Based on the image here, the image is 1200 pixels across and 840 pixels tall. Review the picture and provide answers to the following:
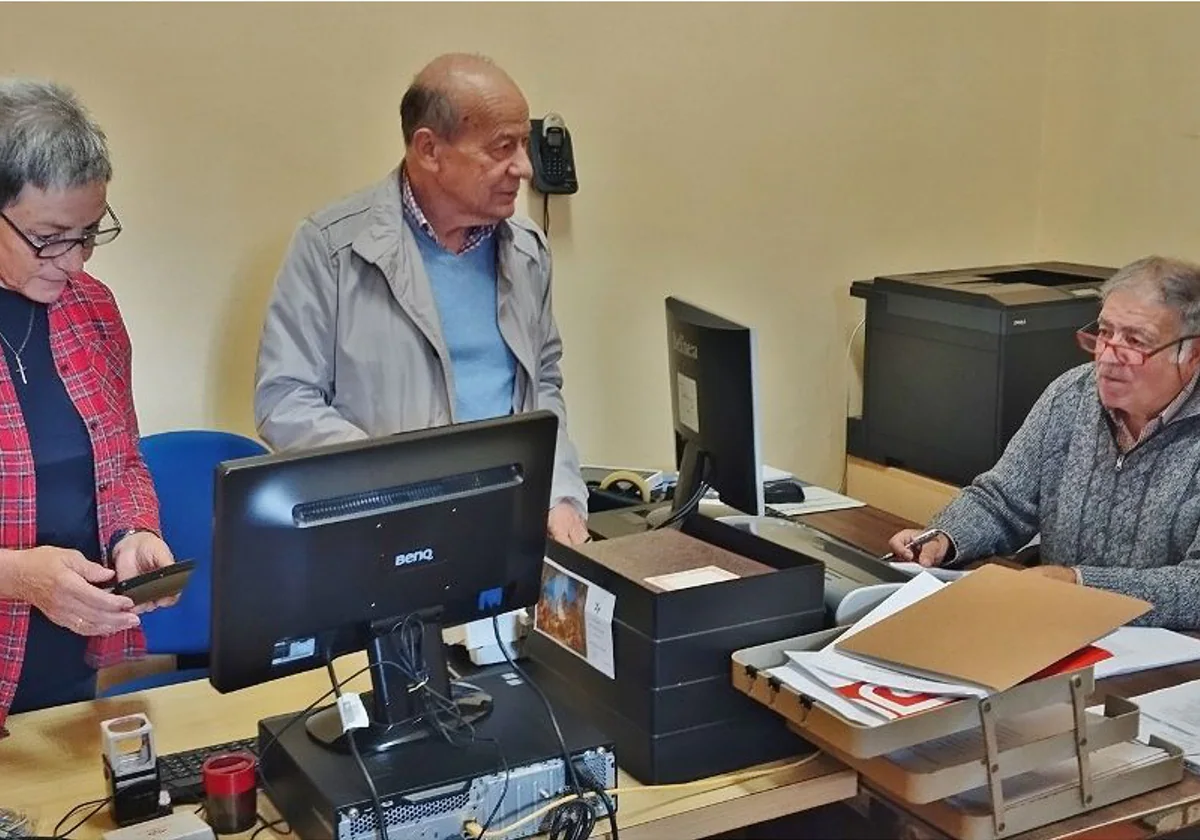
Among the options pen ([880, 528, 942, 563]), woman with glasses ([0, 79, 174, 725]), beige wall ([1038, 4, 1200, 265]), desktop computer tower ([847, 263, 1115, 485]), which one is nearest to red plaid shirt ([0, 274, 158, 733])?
woman with glasses ([0, 79, 174, 725])

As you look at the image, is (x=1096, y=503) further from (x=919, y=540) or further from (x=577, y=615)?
(x=577, y=615)

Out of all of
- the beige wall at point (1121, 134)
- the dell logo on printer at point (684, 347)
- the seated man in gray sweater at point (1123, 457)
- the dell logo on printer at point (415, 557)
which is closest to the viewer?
the dell logo on printer at point (415, 557)

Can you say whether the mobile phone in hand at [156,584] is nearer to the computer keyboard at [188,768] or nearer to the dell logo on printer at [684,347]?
the computer keyboard at [188,768]

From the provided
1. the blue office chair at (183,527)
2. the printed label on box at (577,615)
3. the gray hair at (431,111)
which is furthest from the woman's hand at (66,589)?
the gray hair at (431,111)

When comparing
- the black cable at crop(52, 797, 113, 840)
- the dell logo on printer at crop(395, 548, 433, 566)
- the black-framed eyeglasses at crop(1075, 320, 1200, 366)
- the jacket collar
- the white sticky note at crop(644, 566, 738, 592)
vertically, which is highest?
the jacket collar

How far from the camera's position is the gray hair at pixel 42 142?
174 cm

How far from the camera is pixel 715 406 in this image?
2096 mm

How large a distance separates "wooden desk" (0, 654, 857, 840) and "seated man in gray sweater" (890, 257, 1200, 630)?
0.76 metres

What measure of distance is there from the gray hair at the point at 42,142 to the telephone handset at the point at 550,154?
4.08ft

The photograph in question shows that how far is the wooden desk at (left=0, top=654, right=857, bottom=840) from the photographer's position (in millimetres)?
1538

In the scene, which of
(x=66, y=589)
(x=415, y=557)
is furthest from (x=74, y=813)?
(x=415, y=557)

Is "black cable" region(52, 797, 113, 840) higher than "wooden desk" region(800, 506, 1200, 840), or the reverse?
"black cable" region(52, 797, 113, 840)

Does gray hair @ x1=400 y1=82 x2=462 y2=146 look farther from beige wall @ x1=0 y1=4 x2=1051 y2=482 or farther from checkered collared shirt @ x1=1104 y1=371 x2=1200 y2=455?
checkered collared shirt @ x1=1104 y1=371 x2=1200 y2=455

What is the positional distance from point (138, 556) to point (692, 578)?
80 cm
